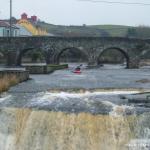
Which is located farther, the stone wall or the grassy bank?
the stone wall

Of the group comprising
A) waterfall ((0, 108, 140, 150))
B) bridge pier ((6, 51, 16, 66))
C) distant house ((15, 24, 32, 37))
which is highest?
distant house ((15, 24, 32, 37))

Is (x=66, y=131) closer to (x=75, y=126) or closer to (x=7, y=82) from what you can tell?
(x=75, y=126)

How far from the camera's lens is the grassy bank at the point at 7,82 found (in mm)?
32481

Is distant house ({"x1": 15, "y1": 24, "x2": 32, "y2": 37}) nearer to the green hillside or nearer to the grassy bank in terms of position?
the green hillside

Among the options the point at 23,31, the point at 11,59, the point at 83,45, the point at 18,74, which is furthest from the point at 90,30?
the point at 18,74

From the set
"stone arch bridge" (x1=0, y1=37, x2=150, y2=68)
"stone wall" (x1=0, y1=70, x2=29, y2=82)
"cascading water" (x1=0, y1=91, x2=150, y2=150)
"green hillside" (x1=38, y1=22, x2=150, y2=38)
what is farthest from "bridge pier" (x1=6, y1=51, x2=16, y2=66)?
"green hillside" (x1=38, y1=22, x2=150, y2=38)

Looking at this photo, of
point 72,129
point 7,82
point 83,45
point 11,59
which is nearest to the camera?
point 72,129

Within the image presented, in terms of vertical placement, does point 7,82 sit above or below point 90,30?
below

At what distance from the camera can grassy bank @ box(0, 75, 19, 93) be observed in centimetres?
3248

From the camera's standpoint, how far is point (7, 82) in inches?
1367

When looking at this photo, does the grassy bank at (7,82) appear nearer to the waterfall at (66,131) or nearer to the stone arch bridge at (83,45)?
the waterfall at (66,131)

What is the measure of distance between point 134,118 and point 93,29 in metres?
165

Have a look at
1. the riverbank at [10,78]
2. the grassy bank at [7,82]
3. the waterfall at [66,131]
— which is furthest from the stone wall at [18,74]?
the waterfall at [66,131]

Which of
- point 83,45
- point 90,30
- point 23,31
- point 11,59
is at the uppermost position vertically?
point 23,31
